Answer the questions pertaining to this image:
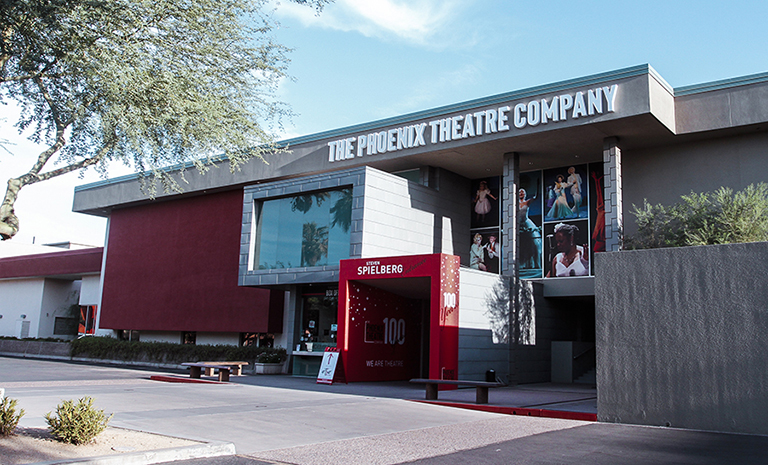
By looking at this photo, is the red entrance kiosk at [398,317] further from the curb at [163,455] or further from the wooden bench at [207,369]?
the curb at [163,455]

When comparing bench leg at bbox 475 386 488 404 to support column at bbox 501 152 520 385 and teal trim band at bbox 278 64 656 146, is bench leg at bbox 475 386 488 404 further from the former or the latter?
teal trim band at bbox 278 64 656 146

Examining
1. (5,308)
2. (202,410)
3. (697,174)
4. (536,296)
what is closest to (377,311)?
(536,296)

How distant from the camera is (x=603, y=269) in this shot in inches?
499

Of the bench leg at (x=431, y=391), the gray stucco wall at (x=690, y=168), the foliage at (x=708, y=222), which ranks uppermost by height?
the gray stucco wall at (x=690, y=168)

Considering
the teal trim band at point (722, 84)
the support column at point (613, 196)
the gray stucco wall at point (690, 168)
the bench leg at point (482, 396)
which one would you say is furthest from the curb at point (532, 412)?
the teal trim band at point (722, 84)

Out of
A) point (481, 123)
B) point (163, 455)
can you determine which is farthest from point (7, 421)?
point (481, 123)

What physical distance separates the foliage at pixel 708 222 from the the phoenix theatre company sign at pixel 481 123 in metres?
3.87

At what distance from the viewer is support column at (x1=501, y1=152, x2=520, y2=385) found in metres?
22.4

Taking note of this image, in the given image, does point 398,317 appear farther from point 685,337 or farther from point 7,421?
point 7,421

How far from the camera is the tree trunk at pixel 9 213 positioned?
7672mm

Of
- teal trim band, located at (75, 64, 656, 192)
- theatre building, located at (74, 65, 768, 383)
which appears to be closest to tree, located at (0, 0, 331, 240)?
teal trim band, located at (75, 64, 656, 192)

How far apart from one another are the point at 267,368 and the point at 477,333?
980cm

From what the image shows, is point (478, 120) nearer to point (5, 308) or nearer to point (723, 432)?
point (723, 432)

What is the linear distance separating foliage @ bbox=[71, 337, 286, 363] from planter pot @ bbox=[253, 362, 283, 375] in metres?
0.65
